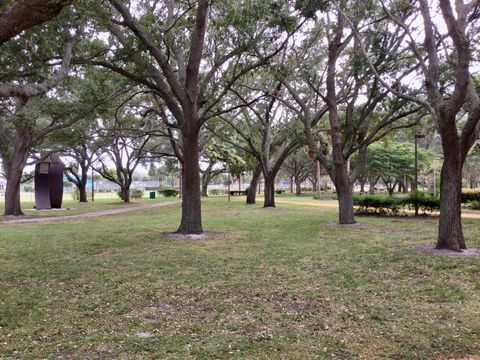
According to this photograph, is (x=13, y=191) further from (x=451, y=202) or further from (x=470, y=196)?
(x=470, y=196)

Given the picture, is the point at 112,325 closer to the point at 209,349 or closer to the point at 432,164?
the point at 209,349

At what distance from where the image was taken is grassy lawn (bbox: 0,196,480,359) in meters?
4.02

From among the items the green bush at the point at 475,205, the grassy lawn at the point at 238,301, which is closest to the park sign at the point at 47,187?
the grassy lawn at the point at 238,301

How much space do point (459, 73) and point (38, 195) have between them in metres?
24.6

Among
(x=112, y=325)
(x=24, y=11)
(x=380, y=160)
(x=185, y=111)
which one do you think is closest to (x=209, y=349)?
(x=112, y=325)

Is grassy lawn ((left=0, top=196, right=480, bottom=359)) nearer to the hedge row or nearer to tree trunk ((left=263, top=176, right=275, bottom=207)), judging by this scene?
the hedge row

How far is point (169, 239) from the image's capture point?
11.2 m

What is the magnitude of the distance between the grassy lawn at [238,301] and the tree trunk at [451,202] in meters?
0.81

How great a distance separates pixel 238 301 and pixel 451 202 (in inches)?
219

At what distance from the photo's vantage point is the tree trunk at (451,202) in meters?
8.66

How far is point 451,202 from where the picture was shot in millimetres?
8688

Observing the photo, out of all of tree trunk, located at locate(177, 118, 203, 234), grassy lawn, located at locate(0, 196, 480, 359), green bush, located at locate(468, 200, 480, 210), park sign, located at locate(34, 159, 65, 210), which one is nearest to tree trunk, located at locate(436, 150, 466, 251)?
grassy lawn, located at locate(0, 196, 480, 359)

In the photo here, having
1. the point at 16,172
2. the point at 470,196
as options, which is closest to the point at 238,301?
the point at 16,172

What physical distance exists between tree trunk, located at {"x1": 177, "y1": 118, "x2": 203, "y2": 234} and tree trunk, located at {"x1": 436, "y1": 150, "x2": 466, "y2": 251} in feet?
20.7
